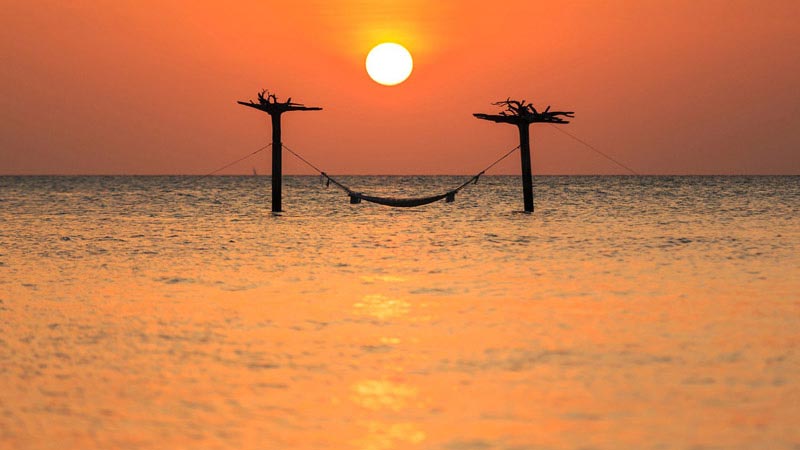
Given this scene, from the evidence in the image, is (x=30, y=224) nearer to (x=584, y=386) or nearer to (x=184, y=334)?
(x=184, y=334)

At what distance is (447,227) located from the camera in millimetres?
31609

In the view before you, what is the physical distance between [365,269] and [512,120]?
14.3 m

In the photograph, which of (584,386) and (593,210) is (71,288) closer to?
(584,386)

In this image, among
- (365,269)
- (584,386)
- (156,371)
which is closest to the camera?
(584,386)

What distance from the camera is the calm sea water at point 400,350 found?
21.2 feet

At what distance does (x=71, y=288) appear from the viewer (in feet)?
47.5

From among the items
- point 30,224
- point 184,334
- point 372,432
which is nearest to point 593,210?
point 30,224

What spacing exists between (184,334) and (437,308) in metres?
3.43

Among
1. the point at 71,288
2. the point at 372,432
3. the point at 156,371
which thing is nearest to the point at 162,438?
the point at 372,432

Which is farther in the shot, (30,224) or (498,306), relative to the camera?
(30,224)

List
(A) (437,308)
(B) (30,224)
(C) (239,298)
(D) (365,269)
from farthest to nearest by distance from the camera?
(B) (30,224)
(D) (365,269)
(C) (239,298)
(A) (437,308)

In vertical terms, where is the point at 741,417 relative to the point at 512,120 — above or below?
below

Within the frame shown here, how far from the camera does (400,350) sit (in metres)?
9.22

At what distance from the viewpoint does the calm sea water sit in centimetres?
647
